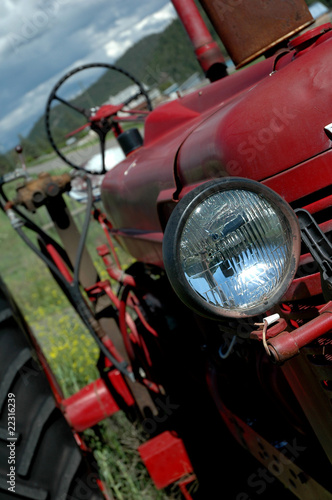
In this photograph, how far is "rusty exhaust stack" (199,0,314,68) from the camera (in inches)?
70.1

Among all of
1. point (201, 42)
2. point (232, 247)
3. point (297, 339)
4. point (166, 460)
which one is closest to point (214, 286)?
point (232, 247)

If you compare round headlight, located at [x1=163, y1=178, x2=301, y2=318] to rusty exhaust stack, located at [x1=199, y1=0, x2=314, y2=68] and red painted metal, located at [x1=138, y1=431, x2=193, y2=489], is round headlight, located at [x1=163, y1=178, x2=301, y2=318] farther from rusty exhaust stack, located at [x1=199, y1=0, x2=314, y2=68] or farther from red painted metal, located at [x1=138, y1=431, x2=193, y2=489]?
red painted metal, located at [x1=138, y1=431, x2=193, y2=489]

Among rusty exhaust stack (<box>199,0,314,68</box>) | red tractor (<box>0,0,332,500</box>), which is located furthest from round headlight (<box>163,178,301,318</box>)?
rusty exhaust stack (<box>199,0,314,68</box>)

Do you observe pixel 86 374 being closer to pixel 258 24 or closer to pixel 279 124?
pixel 258 24

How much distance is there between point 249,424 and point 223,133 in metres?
1.13

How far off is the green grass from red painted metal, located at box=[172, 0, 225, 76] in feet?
6.51

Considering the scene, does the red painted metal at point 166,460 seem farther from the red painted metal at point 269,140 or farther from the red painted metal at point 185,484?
the red painted metal at point 269,140

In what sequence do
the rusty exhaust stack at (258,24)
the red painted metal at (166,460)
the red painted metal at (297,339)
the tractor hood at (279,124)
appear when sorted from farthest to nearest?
the red painted metal at (166,460) → the rusty exhaust stack at (258,24) → the tractor hood at (279,124) → the red painted metal at (297,339)

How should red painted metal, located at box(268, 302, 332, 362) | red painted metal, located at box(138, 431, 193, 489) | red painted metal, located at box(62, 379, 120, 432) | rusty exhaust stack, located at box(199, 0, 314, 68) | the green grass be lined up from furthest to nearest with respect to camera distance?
1. the green grass
2. red painted metal, located at box(62, 379, 120, 432)
3. red painted metal, located at box(138, 431, 193, 489)
4. rusty exhaust stack, located at box(199, 0, 314, 68)
5. red painted metal, located at box(268, 302, 332, 362)

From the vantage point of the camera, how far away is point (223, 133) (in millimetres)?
1259

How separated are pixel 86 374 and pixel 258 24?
261 centimetres

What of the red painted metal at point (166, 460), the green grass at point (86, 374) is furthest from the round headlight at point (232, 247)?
the green grass at point (86, 374)

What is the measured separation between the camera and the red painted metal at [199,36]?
7.99 feet

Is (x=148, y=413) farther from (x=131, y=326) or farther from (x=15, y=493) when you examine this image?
(x=15, y=493)
